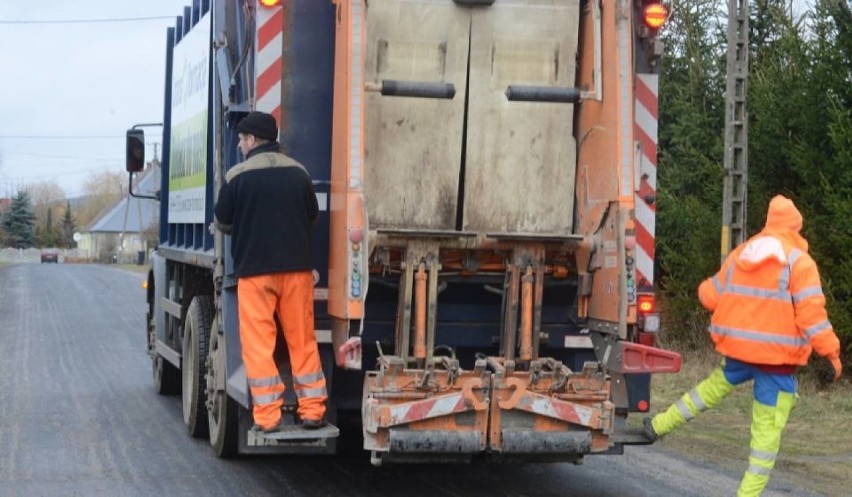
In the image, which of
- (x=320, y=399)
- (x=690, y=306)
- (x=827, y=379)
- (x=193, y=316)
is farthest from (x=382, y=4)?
(x=690, y=306)

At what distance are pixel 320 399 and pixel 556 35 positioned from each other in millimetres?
2411

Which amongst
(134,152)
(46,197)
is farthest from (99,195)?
(134,152)

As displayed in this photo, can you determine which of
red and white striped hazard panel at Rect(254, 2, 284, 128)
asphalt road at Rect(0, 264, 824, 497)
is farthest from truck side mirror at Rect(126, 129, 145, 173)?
red and white striped hazard panel at Rect(254, 2, 284, 128)

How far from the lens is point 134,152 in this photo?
12719 mm

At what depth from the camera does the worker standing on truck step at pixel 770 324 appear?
22.3 feet

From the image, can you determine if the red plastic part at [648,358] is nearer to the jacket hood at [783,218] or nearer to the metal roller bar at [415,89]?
the jacket hood at [783,218]

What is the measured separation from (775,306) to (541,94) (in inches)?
68.4

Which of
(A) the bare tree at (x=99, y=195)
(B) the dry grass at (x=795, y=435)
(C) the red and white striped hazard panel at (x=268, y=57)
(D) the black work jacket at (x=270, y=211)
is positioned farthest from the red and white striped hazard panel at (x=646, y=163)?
(A) the bare tree at (x=99, y=195)

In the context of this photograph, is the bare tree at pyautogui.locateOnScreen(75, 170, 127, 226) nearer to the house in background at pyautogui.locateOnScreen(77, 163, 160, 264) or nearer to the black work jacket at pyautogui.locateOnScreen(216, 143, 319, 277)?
the house in background at pyautogui.locateOnScreen(77, 163, 160, 264)

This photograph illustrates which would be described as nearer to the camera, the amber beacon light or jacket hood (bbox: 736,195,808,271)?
jacket hood (bbox: 736,195,808,271)

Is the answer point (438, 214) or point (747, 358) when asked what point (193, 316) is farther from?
point (747, 358)

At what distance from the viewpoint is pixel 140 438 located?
31.8ft

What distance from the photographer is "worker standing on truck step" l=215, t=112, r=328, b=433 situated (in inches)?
279

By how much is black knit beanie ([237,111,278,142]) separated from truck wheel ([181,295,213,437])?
270 cm
